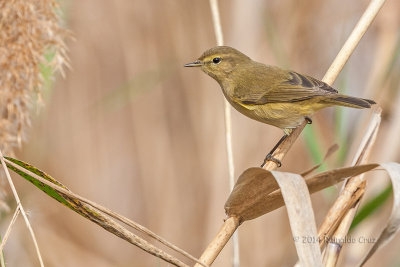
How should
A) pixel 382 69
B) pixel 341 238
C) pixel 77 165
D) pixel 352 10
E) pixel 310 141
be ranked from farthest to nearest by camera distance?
1. pixel 77 165
2. pixel 352 10
3. pixel 382 69
4. pixel 310 141
5. pixel 341 238

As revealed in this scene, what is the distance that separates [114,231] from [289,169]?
2.77m

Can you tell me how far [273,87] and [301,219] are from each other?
5.02 ft

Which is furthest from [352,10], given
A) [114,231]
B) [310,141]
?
[114,231]

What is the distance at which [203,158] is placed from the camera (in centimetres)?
373

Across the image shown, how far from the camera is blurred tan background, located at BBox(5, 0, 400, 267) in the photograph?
11.3ft

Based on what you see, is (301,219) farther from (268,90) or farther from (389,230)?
(268,90)

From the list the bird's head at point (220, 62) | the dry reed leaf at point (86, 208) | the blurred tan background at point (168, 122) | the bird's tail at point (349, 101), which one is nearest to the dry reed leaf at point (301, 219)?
the dry reed leaf at point (86, 208)

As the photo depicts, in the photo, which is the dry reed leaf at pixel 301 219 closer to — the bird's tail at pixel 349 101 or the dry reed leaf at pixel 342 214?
the dry reed leaf at pixel 342 214

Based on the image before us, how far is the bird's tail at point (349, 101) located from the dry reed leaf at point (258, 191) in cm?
85

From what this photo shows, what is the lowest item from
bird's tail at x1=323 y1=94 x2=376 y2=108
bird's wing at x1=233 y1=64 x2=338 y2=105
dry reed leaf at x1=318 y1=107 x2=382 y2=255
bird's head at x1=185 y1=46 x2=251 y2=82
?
dry reed leaf at x1=318 y1=107 x2=382 y2=255

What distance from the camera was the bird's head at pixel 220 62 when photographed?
2818 millimetres

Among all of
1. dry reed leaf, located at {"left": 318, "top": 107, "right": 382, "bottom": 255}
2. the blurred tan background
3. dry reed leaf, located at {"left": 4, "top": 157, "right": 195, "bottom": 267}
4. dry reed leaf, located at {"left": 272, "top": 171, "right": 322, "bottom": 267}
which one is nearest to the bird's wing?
the blurred tan background

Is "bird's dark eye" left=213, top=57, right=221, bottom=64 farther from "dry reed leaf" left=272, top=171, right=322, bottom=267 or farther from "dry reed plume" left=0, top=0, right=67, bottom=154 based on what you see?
"dry reed leaf" left=272, top=171, right=322, bottom=267

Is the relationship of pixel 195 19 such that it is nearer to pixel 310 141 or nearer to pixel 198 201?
pixel 198 201
